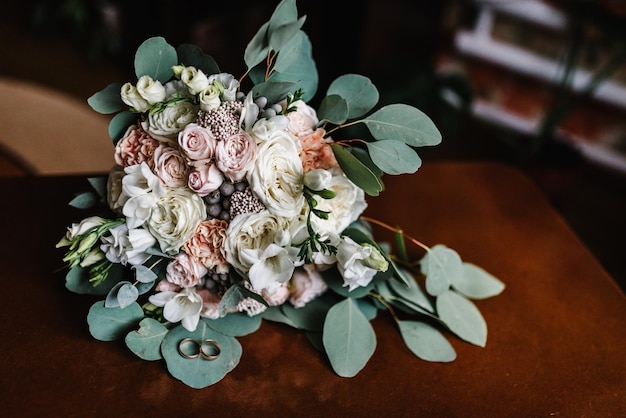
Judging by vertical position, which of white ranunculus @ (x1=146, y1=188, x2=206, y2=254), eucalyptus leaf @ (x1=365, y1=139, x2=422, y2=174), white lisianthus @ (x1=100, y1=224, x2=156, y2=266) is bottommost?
white lisianthus @ (x1=100, y1=224, x2=156, y2=266)

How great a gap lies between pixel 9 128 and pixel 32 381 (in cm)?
111

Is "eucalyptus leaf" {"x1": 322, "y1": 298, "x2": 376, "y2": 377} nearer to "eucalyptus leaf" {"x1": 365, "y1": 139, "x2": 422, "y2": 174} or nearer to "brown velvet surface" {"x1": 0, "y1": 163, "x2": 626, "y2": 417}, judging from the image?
"brown velvet surface" {"x1": 0, "y1": 163, "x2": 626, "y2": 417}

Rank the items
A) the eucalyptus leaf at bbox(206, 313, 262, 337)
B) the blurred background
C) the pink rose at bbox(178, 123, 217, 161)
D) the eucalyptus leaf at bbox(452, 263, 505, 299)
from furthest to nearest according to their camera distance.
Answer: the blurred background < the eucalyptus leaf at bbox(452, 263, 505, 299) < the eucalyptus leaf at bbox(206, 313, 262, 337) < the pink rose at bbox(178, 123, 217, 161)

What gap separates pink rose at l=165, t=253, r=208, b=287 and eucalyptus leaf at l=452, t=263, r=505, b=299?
417 millimetres

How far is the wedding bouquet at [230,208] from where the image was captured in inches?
29.5

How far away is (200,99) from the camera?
2.43 ft

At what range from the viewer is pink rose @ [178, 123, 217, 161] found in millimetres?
731

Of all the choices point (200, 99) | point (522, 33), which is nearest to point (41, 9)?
point (522, 33)

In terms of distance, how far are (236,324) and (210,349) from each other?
0.06 metres

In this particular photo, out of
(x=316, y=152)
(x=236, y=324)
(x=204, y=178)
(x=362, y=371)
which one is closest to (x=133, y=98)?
(x=204, y=178)

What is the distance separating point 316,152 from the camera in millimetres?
802

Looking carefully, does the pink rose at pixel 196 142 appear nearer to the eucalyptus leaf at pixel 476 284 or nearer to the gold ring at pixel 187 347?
the gold ring at pixel 187 347

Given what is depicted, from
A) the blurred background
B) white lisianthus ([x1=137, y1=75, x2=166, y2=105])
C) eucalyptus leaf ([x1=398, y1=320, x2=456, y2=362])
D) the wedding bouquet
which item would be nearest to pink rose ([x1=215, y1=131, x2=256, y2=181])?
the wedding bouquet

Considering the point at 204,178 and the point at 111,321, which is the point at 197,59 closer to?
the point at 204,178
